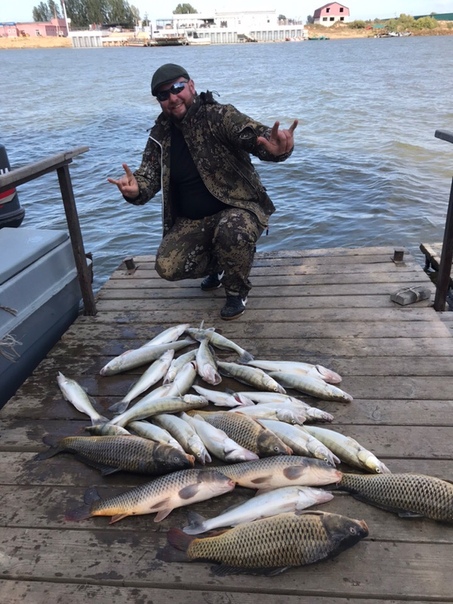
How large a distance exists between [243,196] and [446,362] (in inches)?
79.7

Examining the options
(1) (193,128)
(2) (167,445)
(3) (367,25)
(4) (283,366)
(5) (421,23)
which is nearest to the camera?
(2) (167,445)

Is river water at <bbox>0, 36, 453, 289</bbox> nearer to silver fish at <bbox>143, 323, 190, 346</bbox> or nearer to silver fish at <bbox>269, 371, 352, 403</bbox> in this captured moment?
silver fish at <bbox>143, 323, 190, 346</bbox>

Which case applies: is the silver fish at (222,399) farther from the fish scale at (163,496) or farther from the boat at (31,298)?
the boat at (31,298)

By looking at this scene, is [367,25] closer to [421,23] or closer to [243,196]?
[421,23]

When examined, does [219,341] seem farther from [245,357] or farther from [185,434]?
[185,434]

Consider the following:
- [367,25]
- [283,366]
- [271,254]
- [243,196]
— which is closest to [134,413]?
[283,366]

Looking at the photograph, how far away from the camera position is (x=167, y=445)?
261 centimetres

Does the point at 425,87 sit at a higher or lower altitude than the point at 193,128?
lower

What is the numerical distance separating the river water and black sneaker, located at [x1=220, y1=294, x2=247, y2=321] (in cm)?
409

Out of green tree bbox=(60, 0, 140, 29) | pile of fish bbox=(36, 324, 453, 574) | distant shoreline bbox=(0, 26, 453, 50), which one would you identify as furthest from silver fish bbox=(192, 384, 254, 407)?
green tree bbox=(60, 0, 140, 29)

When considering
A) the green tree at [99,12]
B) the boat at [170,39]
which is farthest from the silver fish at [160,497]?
the green tree at [99,12]

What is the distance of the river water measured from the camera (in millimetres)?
9438

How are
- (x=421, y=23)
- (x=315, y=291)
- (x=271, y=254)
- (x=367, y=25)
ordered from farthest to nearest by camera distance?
(x=367, y=25)
(x=421, y=23)
(x=271, y=254)
(x=315, y=291)

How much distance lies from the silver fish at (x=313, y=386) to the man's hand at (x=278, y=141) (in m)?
1.61
